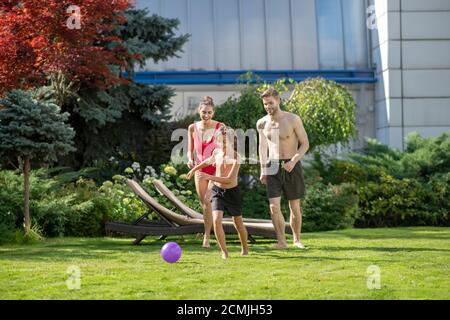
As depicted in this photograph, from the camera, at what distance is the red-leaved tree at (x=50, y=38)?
1370 centimetres

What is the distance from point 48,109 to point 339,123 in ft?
26.3

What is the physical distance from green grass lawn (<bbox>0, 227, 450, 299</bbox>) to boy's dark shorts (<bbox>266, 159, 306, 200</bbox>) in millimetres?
714

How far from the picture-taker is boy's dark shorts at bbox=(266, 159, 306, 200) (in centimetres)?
1047

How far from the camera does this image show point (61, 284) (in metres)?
7.21

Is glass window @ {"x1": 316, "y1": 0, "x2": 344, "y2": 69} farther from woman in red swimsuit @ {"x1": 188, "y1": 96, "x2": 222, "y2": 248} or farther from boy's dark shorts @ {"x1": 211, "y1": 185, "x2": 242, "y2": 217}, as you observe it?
boy's dark shorts @ {"x1": 211, "y1": 185, "x2": 242, "y2": 217}

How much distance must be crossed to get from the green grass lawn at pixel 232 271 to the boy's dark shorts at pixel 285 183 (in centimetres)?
71

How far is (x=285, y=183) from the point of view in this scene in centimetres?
1055

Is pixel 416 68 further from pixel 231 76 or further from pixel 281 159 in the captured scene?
pixel 281 159

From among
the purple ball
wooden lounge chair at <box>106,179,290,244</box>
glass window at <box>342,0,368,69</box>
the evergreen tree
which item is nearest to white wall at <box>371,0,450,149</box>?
glass window at <box>342,0,368,69</box>

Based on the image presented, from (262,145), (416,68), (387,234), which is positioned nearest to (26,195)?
(262,145)

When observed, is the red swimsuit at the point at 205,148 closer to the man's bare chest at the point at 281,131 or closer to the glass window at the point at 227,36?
the man's bare chest at the point at 281,131

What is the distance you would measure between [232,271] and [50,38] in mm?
7797
